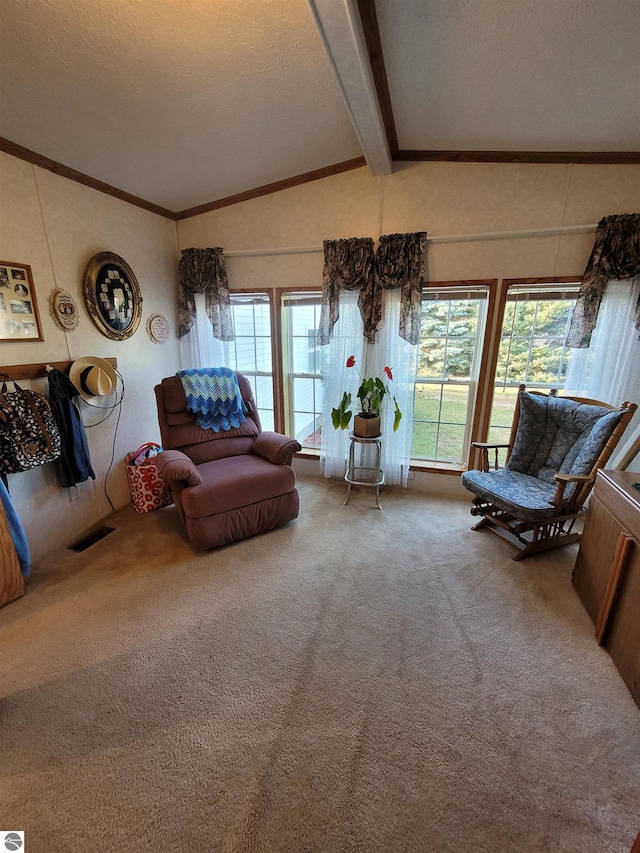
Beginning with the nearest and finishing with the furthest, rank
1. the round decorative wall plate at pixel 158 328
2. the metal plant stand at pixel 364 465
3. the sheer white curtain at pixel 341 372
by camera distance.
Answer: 1. the metal plant stand at pixel 364 465
2. the sheer white curtain at pixel 341 372
3. the round decorative wall plate at pixel 158 328

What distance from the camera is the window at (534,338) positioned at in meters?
2.72

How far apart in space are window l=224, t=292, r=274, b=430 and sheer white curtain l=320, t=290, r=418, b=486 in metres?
0.69

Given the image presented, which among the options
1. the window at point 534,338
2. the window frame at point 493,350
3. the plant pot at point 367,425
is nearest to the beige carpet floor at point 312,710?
the plant pot at point 367,425

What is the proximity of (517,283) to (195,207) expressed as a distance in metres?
2.88

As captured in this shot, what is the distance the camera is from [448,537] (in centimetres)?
259

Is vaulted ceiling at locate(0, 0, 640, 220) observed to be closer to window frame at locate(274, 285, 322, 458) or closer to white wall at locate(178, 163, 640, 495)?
white wall at locate(178, 163, 640, 495)

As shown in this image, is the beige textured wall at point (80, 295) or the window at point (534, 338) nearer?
the beige textured wall at point (80, 295)

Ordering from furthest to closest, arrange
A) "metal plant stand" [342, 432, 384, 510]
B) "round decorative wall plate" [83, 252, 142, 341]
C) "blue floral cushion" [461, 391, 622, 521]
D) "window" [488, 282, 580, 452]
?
1. "metal plant stand" [342, 432, 384, 510]
2. "window" [488, 282, 580, 452]
3. "round decorative wall plate" [83, 252, 142, 341]
4. "blue floral cushion" [461, 391, 622, 521]

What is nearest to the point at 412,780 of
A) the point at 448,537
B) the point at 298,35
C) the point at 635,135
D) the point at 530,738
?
the point at 530,738

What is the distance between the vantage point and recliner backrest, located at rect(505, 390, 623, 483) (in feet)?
7.29

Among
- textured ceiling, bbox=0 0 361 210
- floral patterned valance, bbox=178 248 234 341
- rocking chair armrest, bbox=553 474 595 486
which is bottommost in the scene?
rocking chair armrest, bbox=553 474 595 486

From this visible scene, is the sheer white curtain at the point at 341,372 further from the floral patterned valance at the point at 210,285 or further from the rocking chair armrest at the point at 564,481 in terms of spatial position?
the rocking chair armrest at the point at 564,481

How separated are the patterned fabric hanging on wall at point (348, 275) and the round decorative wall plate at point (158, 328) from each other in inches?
60.2

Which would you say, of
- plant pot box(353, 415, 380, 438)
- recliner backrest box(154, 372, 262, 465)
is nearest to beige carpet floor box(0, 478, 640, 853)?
recliner backrest box(154, 372, 262, 465)
